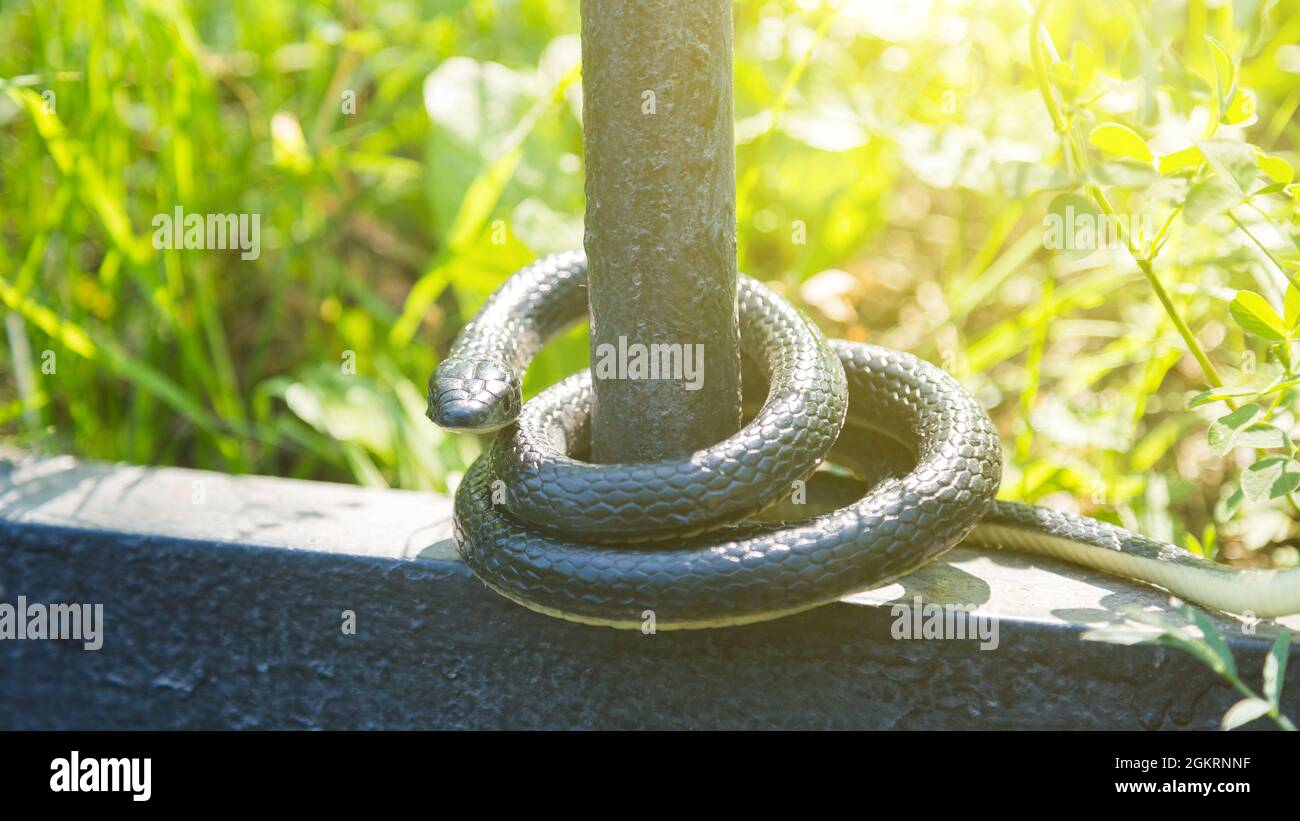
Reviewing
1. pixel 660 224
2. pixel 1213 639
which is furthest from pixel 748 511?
pixel 1213 639

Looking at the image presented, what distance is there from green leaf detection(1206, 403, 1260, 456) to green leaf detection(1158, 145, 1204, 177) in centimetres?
39

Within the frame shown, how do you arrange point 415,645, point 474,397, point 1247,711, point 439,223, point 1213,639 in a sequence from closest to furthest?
point 1247,711 < point 1213,639 < point 474,397 < point 415,645 < point 439,223

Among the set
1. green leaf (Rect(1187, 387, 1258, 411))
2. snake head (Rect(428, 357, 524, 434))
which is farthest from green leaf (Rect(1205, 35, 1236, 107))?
snake head (Rect(428, 357, 524, 434))

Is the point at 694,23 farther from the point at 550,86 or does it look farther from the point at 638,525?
the point at 550,86

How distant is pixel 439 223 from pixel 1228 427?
6.82 feet

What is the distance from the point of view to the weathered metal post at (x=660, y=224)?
1.49 m

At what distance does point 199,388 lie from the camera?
118 inches

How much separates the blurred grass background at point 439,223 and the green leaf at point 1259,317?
0.52 meters

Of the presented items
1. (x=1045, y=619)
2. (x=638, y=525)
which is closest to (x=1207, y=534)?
(x=1045, y=619)

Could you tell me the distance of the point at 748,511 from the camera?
1.61 meters

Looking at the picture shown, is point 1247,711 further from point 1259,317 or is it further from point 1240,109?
point 1240,109

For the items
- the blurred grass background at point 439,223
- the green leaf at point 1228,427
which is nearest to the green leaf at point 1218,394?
the green leaf at point 1228,427
